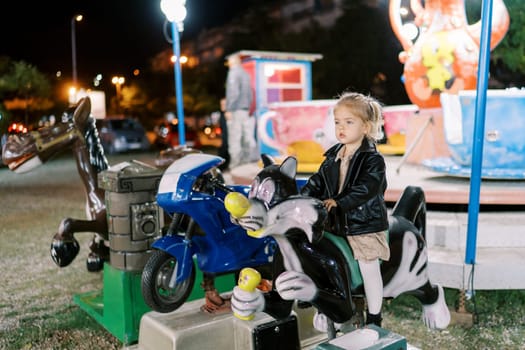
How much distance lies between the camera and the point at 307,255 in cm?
244

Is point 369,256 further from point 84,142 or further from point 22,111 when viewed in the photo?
point 22,111

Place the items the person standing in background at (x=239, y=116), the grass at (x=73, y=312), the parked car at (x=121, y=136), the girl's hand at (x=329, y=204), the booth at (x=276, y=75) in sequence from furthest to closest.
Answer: the parked car at (x=121, y=136)
the booth at (x=276, y=75)
the person standing in background at (x=239, y=116)
the grass at (x=73, y=312)
the girl's hand at (x=329, y=204)

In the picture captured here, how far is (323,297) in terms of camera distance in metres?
2.39

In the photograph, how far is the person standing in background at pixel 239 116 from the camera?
12516 mm

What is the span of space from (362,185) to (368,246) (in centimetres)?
30

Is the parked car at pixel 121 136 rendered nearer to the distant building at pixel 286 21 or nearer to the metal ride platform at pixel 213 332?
the distant building at pixel 286 21

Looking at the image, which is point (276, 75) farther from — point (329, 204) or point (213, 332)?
point (329, 204)

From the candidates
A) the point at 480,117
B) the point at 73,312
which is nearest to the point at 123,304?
the point at 73,312

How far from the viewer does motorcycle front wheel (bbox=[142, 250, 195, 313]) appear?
3055mm

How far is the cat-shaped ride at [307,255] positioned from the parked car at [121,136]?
20.0 metres

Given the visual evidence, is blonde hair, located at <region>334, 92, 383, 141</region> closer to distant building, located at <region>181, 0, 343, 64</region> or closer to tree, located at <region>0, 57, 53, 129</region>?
tree, located at <region>0, 57, 53, 129</region>

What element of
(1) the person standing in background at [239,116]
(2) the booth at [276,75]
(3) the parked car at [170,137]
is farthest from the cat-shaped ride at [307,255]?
(3) the parked car at [170,137]

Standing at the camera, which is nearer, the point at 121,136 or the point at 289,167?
the point at 289,167

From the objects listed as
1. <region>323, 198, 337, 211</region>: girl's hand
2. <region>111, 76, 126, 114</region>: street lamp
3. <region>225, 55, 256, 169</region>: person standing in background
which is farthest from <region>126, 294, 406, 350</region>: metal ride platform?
<region>111, 76, 126, 114</region>: street lamp
